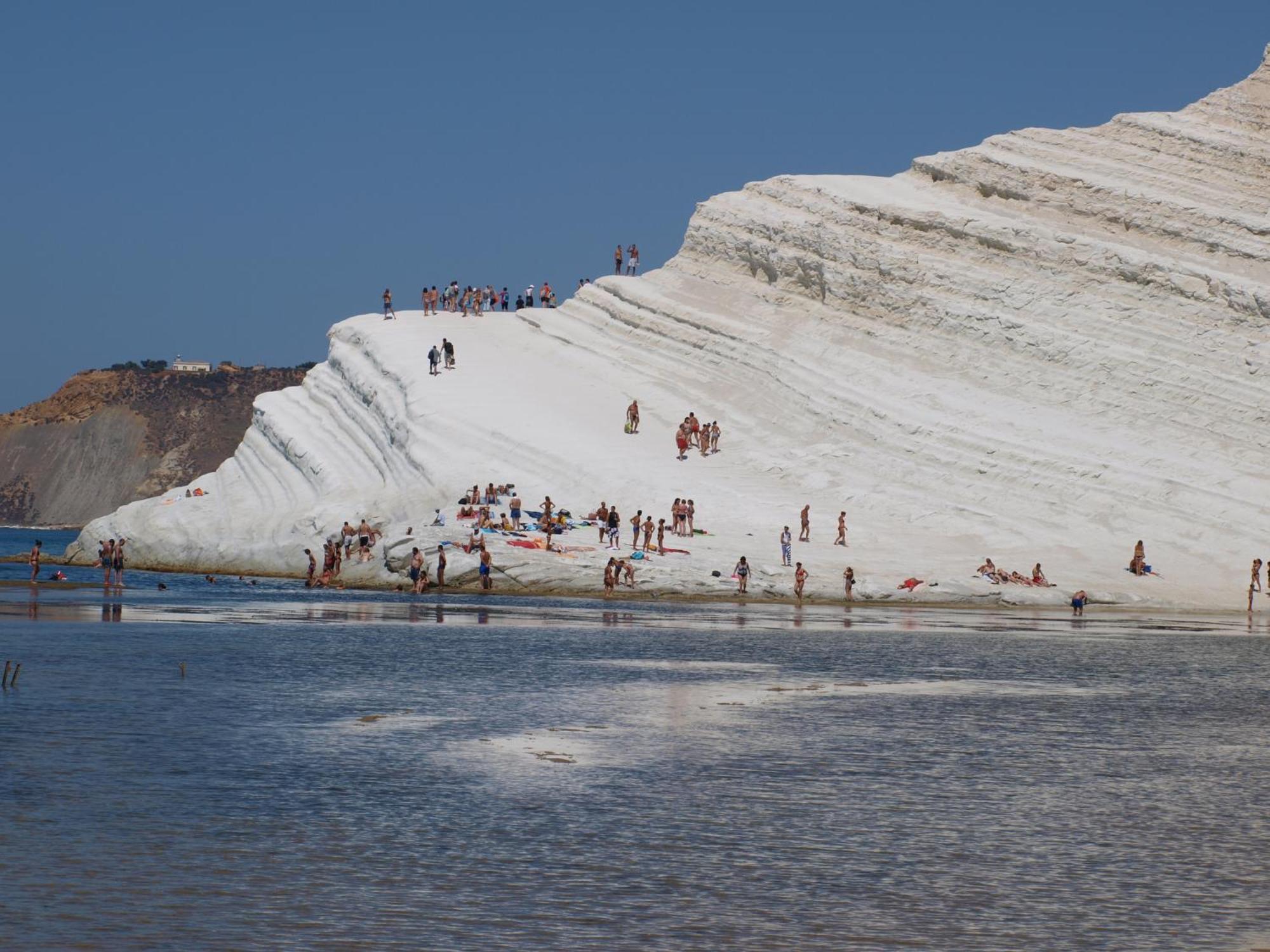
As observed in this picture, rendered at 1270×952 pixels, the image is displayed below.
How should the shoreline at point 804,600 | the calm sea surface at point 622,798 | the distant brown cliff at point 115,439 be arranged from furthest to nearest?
the distant brown cliff at point 115,439
the shoreline at point 804,600
the calm sea surface at point 622,798

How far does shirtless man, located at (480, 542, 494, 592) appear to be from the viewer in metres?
36.9

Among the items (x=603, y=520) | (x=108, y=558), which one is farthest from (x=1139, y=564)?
(x=108, y=558)

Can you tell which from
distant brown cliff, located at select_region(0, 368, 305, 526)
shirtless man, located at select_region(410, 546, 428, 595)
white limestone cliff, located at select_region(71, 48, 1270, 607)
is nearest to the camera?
shirtless man, located at select_region(410, 546, 428, 595)

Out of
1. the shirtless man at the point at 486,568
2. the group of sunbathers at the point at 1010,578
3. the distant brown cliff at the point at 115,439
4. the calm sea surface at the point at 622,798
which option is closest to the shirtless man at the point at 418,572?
the shirtless man at the point at 486,568

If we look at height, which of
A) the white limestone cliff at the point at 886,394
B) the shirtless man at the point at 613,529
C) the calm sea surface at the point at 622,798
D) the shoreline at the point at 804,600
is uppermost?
the white limestone cliff at the point at 886,394

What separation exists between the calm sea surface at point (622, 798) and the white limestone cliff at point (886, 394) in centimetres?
1681

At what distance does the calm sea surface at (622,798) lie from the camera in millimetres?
8930

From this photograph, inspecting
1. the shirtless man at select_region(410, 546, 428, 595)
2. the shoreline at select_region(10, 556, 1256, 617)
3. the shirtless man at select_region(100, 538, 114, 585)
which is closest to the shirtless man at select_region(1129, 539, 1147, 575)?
the shoreline at select_region(10, 556, 1256, 617)

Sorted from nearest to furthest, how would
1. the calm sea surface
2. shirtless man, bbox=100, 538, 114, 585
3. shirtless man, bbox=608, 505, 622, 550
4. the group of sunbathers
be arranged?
the calm sea surface, the group of sunbathers, shirtless man, bbox=608, 505, 622, 550, shirtless man, bbox=100, 538, 114, 585

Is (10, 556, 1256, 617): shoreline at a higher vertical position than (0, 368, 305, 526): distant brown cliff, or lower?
lower

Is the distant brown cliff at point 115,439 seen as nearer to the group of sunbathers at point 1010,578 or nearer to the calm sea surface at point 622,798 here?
the group of sunbathers at point 1010,578

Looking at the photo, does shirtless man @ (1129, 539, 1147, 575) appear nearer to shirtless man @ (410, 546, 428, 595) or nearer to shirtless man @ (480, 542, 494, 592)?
shirtless man @ (480, 542, 494, 592)

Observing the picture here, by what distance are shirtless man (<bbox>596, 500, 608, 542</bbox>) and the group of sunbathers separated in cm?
844

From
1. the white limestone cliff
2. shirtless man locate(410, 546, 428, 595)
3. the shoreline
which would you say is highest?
the white limestone cliff
